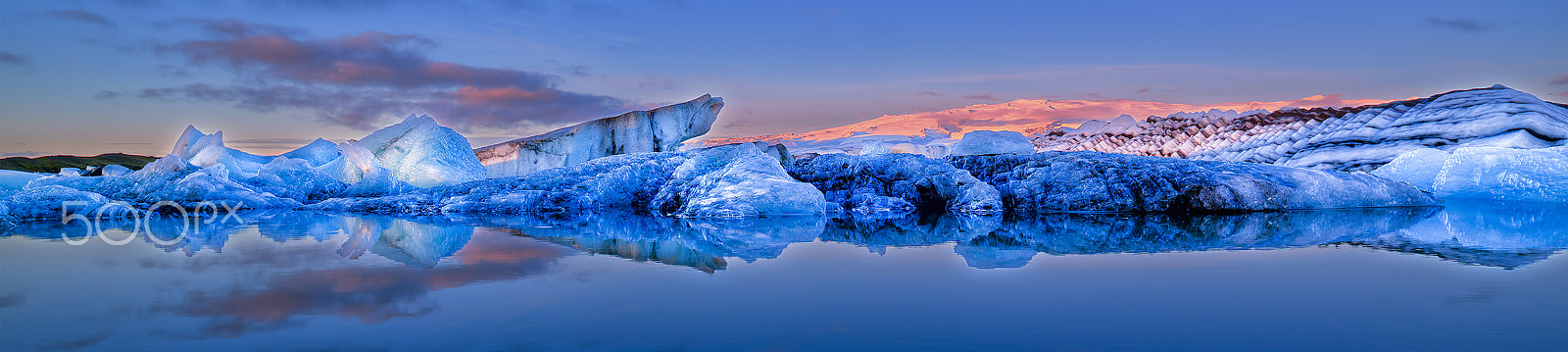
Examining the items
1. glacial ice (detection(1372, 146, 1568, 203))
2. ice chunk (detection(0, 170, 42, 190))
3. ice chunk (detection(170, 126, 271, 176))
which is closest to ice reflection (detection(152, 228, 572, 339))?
ice chunk (detection(0, 170, 42, 190))

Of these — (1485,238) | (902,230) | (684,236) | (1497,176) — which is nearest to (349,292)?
(684,236)

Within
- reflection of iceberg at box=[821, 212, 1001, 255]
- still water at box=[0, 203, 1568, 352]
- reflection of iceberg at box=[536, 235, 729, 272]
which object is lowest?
reflection of iceberg at box=[821, 212, 1001, 255]

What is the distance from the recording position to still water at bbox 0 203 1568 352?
1.85 metres

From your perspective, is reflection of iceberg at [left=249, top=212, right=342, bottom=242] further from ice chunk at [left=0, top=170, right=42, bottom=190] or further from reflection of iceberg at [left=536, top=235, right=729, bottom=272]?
ice chunk at [left=0, top=170, right=42, bottom=190]

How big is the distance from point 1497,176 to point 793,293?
10.9 meters

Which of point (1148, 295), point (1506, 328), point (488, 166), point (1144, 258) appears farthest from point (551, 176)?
point (1506, 328)

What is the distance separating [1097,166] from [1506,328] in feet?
23.4

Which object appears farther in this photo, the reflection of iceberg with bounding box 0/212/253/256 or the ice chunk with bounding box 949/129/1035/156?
the ice chunk with bounding box 949/129/1035/156

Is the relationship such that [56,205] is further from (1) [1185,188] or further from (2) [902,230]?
(1) [1185,188]

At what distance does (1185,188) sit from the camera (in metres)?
8.24

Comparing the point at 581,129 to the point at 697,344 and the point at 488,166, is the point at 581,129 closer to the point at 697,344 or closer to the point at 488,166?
the point at 488,166

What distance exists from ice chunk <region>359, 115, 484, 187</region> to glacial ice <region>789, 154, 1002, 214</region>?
5.56 meters

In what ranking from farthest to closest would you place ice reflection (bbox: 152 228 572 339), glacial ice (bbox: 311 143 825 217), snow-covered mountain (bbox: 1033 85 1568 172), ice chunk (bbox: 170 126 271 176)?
snow-covered mountain (bbox: 1033 85 1568 172) → ice chunk (bbox: 170 126 271 176) → glacial ice (bbox: 311 143 825 217) → ice reflection (bbox: 152 228 572 339)

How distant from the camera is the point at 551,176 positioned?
32.3ft
